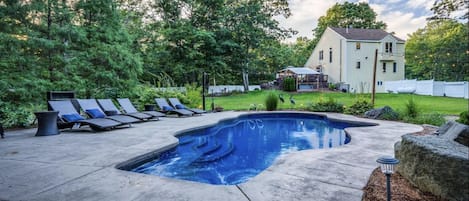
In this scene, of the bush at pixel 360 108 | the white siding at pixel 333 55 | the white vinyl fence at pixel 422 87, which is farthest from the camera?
the white siding at pixel 333 55

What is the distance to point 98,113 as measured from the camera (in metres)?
7.55

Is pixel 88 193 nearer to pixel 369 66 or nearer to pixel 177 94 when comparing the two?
pixel 177 94

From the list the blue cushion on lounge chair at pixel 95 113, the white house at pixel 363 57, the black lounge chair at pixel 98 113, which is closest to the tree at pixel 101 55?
the black lounge chair at pixel 98 113

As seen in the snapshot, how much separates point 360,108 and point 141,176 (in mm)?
9786

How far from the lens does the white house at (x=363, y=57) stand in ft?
80.5

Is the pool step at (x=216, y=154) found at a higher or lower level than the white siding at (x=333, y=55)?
lower

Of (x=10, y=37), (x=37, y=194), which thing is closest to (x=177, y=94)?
(x=10, y=37)

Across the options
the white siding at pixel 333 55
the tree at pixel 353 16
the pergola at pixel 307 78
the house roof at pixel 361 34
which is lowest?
the pergola at pixel 307 78

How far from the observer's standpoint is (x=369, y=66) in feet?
82.8

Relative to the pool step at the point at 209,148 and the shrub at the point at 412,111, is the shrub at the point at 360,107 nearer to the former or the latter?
the shrub at the point at 412,111

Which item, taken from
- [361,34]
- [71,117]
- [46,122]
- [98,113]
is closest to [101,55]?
[98,113]

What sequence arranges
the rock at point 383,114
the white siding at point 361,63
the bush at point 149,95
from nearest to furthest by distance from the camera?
1. the rock at point 383,114
2. the bush at point 149,95
3. the white siding at point 361,63

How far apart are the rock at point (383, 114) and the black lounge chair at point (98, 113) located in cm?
811

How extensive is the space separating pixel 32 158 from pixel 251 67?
978 inches
